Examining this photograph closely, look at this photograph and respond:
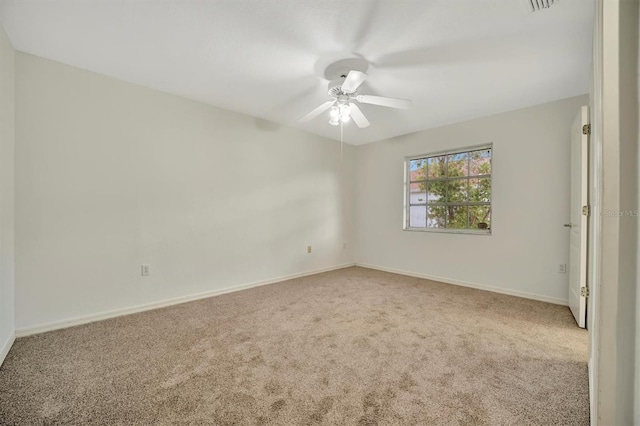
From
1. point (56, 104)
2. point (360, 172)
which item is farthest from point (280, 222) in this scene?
point (56, 104)

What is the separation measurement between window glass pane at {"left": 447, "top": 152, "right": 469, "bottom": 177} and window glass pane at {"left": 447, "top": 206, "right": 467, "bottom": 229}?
0.52 m

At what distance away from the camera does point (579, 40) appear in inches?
79.4

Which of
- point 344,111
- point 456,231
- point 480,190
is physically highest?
point 344,111

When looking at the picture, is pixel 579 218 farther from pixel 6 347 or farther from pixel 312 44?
pixel 6 347

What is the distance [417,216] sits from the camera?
4.51 m

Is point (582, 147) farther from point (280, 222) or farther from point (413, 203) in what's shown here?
point (280, 222)

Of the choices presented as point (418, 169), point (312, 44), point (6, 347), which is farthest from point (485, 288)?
point (6, 347)

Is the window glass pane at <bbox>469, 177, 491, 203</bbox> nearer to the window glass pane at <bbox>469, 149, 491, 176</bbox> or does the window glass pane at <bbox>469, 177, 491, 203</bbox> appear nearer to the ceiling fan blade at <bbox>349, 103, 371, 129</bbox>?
the window glass pane at <bbox>469, 149, 491, 176</bbox>

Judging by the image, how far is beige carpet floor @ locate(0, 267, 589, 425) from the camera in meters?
1.38

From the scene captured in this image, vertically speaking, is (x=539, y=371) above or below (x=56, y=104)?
below

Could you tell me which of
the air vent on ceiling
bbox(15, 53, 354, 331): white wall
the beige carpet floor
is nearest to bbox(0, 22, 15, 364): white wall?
bbox(15, 53, 354, 331): white wall

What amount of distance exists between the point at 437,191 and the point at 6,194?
15.8ft

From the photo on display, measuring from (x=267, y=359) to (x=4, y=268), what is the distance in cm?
202

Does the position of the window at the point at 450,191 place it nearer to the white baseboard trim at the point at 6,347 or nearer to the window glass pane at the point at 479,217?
the window glass pane at the point at 479,217
